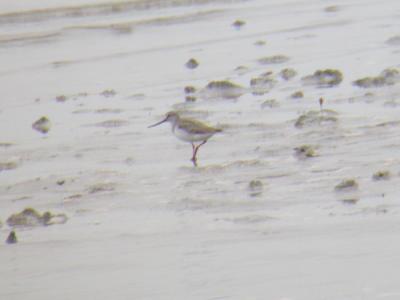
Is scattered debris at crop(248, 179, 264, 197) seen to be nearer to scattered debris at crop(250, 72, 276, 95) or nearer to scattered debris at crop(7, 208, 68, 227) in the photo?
scattered debris at crop(7, 208, 68, 227)

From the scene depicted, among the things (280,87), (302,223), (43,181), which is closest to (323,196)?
(302,223)

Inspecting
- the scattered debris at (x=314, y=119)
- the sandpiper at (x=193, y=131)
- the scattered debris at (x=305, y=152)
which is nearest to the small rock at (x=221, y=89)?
the scattered debris at (x=314, y=119)

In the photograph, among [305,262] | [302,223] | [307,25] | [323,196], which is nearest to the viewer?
[305,262]

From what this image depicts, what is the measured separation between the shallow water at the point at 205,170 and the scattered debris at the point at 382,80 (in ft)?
0.55

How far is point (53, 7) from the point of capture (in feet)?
83.3

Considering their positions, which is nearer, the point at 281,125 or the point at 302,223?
the point at 302,223

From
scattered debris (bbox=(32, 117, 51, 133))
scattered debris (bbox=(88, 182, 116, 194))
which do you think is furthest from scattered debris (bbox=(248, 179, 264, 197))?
scattered debris (bbox=(32, 117, 51, 133))

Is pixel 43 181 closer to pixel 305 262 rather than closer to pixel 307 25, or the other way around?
pixel 305 262

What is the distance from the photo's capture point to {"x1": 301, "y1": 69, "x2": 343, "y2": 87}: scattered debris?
15.2 meters

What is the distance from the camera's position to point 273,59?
17422 mm

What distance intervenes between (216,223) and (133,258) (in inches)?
35.2

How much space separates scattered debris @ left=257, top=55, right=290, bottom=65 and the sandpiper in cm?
426

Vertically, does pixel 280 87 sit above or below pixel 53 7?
below

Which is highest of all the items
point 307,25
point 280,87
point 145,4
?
point 145,4
